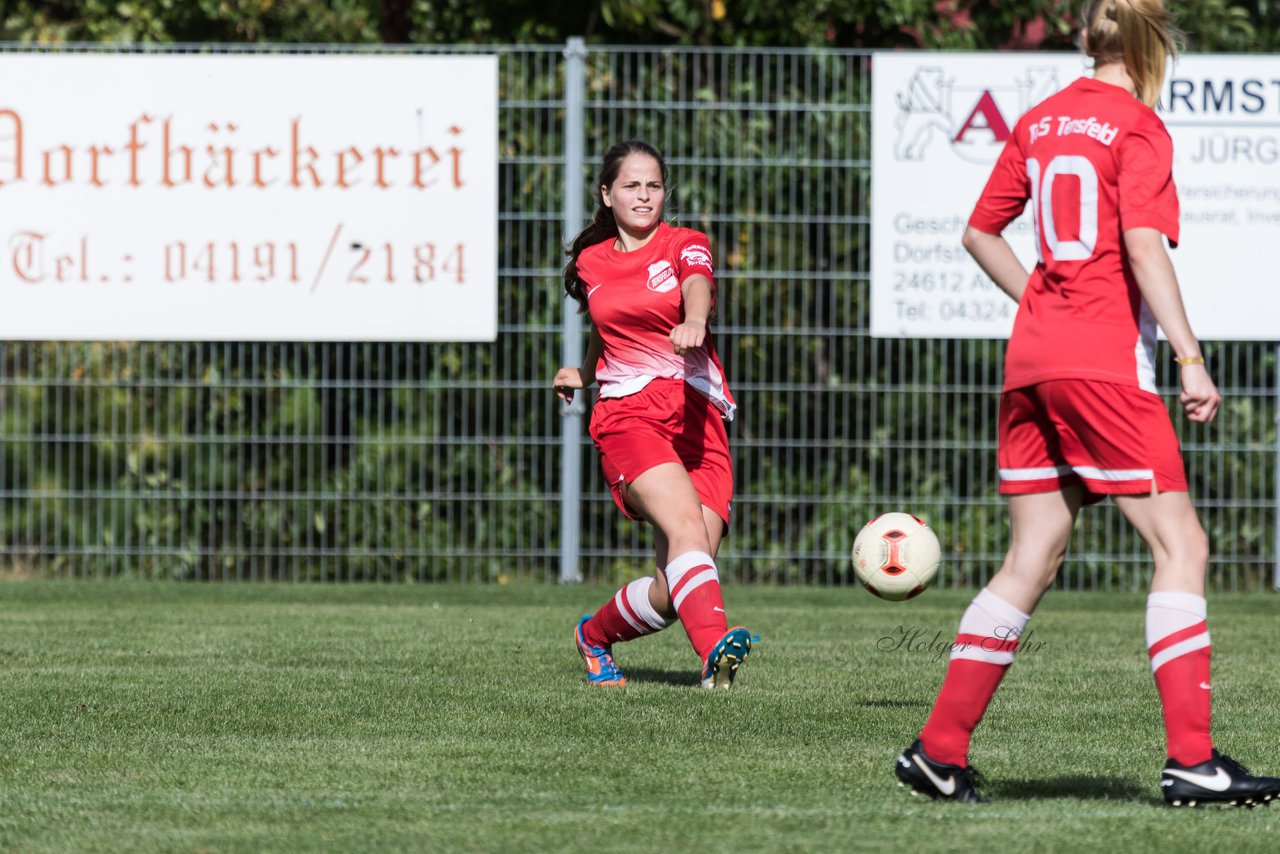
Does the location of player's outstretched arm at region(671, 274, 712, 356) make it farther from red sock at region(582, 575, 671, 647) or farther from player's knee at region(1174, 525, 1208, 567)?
player's knee at region(1174, 525, 1208, 567)

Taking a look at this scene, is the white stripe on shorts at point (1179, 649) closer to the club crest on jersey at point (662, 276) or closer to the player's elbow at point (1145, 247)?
the player's elbow at point (1145, 247)

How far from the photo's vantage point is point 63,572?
37.7ft

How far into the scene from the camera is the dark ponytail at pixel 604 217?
6383 millimetres

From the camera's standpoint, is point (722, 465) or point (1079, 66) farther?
point (1079, 66)

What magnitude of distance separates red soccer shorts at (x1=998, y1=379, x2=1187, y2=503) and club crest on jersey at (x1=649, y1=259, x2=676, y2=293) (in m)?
2.16

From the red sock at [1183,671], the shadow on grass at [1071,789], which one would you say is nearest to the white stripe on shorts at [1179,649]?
the red sock at [1183,671]

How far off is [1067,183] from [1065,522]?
75 centimetres

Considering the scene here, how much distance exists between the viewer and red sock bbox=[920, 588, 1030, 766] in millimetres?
4211

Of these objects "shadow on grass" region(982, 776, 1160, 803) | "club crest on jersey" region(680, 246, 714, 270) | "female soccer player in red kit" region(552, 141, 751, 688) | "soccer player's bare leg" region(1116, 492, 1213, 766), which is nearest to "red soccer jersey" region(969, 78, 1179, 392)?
"soccer player's bare leg" region(1116, 492, 1213, 766)

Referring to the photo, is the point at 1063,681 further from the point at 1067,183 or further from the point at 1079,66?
the point at 1079,66

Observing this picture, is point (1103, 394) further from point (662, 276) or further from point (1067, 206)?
point (662, 276)

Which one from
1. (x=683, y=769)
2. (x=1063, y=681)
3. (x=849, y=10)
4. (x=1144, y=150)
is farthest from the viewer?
(x=849, y=10)

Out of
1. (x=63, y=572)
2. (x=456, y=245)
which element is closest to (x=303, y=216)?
(x=456, y=245)

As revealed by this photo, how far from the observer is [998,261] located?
14.1ft
